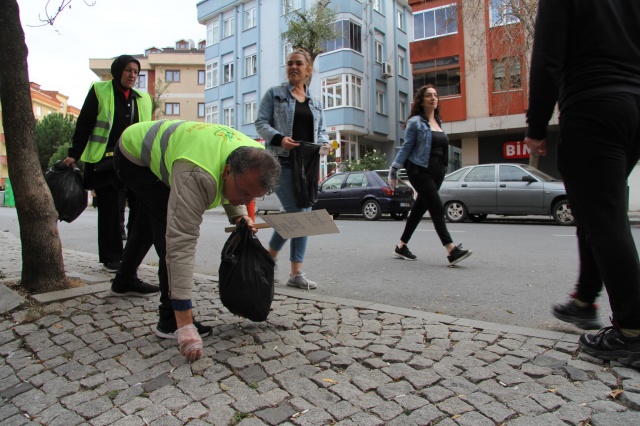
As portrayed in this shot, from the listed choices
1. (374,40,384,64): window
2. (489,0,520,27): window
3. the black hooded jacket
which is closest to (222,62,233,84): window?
(374,40,384,64): window

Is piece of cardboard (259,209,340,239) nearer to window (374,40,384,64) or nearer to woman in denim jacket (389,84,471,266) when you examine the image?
woman in denim jacket (389,84,471,266)

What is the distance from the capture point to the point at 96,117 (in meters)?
4.53

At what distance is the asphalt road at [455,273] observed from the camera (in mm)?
3691

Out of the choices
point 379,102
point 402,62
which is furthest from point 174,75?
point 379,102

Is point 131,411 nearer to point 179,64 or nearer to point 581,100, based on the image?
point 581,100

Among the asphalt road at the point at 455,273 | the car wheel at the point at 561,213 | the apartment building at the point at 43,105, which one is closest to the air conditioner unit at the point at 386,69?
the car wheel at the point at 561,213

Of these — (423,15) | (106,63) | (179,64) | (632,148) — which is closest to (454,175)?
(632,148)

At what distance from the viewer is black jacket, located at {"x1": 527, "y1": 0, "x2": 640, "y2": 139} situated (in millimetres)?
2338

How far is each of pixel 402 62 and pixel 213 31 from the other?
14.1m

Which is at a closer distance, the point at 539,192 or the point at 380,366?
the point at 380,366

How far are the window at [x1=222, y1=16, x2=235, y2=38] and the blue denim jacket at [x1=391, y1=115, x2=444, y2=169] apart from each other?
108ft

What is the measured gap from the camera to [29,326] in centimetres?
318

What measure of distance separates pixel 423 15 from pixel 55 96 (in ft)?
241

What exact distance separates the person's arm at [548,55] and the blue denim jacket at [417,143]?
2973 millimetres
